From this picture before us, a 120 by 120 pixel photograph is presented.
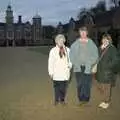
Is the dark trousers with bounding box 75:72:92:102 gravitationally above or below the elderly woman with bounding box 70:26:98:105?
below

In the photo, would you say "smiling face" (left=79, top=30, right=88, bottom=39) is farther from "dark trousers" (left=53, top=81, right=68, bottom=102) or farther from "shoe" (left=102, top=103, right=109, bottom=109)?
"shoe" (left=102, top=103, right=109, bottom=109)

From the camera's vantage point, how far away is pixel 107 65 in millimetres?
8523

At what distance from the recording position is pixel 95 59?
8.28 meters

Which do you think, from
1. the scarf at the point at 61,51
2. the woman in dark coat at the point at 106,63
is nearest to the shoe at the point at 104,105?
the woman in dark coat at the point at 106,63

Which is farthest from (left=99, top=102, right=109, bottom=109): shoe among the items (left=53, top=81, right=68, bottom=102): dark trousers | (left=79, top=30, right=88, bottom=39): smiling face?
(left=79, top=30, right=88, bottom=39): smiling face

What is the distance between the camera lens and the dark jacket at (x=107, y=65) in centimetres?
849

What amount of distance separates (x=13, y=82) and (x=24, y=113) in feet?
16.5

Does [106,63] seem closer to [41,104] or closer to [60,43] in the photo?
[60,43]

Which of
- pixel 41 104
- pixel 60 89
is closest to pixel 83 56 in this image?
pixel 60 89

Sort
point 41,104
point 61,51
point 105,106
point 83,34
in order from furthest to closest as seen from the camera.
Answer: point 41,104
point 105,106
point 61,51
point 83,34

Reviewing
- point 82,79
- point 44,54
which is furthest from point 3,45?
point 82,79

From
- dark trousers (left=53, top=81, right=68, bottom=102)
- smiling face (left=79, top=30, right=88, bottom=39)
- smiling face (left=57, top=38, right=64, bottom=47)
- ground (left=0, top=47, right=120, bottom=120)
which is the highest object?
smiling face (left=79, top=30, right=88, bottom=39)

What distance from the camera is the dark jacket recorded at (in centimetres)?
849

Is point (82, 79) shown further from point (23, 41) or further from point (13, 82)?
point (23, 41)
